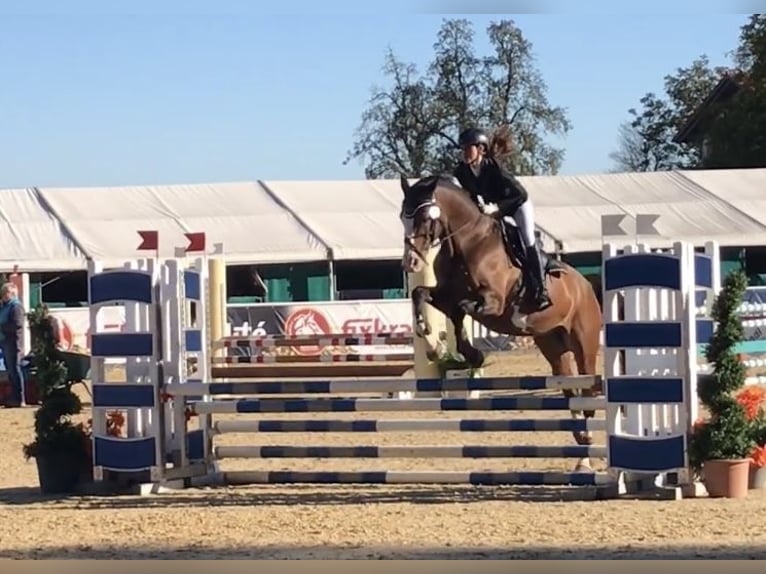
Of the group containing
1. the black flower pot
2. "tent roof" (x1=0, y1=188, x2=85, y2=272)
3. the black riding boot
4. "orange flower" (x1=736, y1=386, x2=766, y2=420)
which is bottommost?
the black flower pot

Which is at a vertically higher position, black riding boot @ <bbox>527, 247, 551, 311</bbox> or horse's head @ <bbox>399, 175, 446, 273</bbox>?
horse's head @ <bbox>399, 175, 446, 273</bbox>

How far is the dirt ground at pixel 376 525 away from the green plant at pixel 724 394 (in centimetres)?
28

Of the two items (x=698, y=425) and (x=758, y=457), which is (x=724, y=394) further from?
(x=758, y=457)

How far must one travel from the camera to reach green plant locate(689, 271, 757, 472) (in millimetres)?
7207

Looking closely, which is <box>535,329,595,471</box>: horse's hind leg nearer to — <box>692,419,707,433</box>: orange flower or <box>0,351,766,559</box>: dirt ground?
<box>0,351,766,559</box>: dirt ground

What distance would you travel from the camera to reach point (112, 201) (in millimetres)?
27391

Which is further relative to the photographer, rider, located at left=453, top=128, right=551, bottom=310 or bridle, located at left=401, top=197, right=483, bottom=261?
rider, located at left=453, top=128, right=551, bottom=310

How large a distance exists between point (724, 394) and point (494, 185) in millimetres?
1928

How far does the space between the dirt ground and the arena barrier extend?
0.21 m

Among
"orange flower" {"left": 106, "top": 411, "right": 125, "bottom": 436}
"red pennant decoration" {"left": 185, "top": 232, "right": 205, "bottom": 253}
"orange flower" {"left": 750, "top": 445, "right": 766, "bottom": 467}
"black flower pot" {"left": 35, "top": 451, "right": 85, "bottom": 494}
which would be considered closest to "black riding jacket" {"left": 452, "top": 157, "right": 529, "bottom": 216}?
"orange flower" {"left": 750, "top": 445, "right": 766, "bottom": 467}

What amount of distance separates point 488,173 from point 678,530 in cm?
281

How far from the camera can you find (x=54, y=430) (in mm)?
8281

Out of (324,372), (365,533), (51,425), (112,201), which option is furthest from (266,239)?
(365,533)

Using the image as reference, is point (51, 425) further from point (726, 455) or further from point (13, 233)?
point (13, 233)
